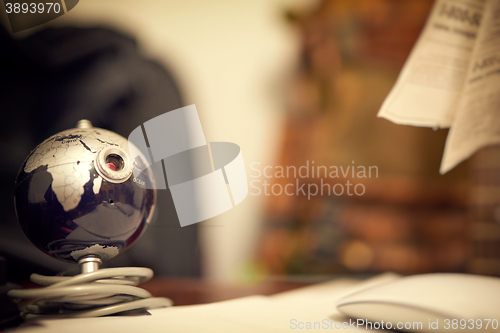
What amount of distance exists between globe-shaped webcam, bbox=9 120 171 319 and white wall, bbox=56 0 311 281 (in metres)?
0.25

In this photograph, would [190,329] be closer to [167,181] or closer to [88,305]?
[88,305]

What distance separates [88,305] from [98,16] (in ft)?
1.91

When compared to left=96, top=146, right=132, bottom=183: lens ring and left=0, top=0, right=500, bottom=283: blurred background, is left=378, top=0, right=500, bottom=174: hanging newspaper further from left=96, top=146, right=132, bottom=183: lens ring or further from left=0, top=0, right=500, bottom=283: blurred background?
left=96, top=146, right=132, bottom=183: lens ring

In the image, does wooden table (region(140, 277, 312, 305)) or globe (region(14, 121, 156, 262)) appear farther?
wooden table (region(140, 277, 312, 305))

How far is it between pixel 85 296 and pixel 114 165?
0.61 ft

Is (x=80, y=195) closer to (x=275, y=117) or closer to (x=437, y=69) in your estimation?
(x=275, y=117)

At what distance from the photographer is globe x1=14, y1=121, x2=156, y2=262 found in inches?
17.8

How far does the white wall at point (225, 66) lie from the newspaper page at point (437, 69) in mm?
306

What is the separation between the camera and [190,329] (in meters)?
0.45

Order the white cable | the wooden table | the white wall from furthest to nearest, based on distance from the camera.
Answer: the white wall → the wooden table → the white cable

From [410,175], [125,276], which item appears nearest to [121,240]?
[125,276]

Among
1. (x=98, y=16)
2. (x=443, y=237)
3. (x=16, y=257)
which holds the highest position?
(x=98, y=16)

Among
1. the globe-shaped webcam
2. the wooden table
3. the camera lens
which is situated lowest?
the wooden table

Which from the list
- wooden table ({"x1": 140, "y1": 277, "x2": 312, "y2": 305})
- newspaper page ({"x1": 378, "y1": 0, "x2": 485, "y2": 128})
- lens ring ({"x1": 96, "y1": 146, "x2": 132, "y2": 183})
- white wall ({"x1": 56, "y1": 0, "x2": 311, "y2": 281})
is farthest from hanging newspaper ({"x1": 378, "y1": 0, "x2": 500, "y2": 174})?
lens ring ({"x1": 96, "y1": 146, "x2": 132, "y2": 183})
